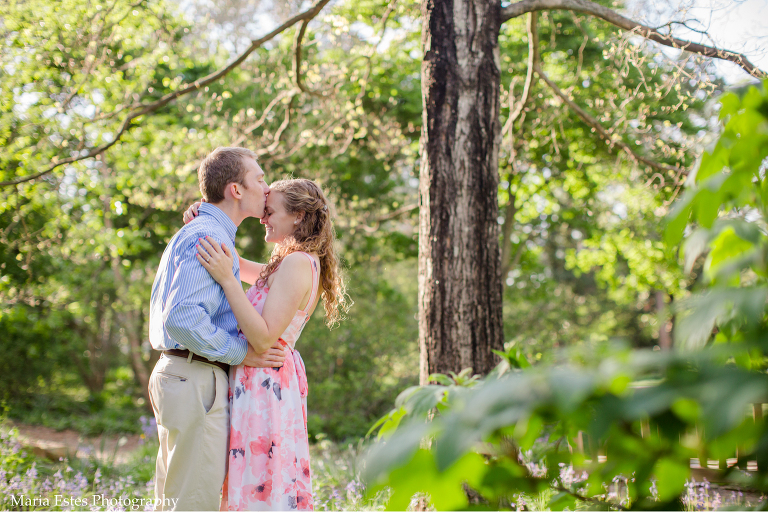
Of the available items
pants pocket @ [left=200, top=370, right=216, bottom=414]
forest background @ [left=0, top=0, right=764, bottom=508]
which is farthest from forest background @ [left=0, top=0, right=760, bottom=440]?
pants pocket @ [left=200, top=370, right=216, bottom=414]

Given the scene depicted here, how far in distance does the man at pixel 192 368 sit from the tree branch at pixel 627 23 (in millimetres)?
2323

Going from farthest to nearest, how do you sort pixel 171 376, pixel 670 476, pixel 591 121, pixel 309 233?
pixel 591 121 → pixel 309 233 → pixel 171 376 → pixel 670 476

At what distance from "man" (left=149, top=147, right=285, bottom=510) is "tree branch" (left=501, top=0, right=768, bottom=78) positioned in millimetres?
2323

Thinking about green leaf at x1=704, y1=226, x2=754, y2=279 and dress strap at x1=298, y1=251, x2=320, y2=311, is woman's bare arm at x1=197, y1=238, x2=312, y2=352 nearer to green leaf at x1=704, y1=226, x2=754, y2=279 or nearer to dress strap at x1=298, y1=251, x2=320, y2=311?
dress strap at x1=298, y1=251, x2=320, y2=311

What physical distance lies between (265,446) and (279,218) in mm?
1051

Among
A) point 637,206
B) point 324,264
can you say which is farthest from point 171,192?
point 637,206

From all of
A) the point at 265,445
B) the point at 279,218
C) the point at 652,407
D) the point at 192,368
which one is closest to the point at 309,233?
the point at 279,218

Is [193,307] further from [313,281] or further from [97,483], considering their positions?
[97,483]

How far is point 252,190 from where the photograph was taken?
2.39 m

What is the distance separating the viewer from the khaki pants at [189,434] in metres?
1.98

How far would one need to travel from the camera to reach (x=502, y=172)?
26.7ft

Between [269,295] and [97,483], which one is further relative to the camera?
[97,483]

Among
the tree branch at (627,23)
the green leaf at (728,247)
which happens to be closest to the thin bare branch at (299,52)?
the tree branch at (627,23)

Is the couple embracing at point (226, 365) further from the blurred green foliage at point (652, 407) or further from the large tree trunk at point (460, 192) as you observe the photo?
the blurred green foliage at point (652, 407)
